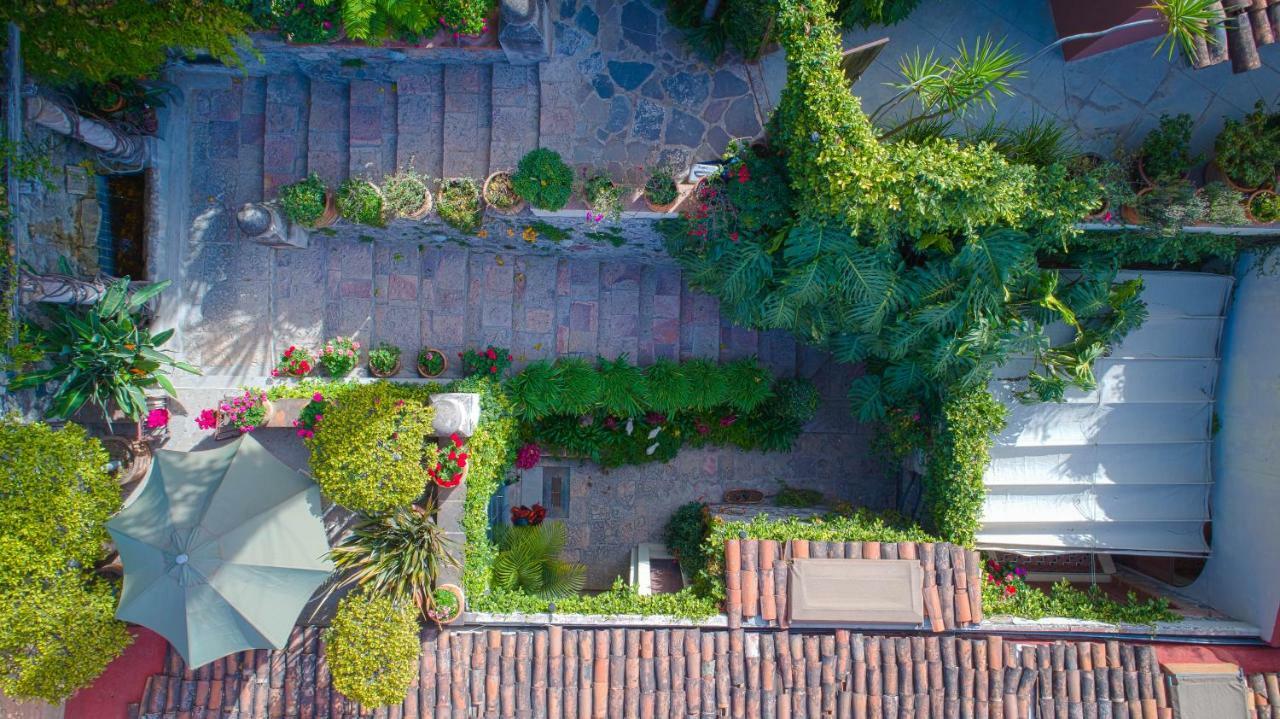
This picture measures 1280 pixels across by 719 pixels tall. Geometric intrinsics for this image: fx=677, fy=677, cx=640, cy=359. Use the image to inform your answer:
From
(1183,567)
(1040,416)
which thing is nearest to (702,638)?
(1040,416)

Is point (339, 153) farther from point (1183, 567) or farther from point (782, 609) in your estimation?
point (1183, 567)

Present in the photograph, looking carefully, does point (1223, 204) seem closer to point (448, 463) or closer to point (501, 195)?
point (501, 195)

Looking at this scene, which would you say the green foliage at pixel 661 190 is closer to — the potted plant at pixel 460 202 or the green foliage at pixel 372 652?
the potted plant at pixel 460 202

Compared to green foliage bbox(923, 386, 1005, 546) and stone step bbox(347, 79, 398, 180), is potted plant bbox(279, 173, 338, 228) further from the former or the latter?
green foliage bbox(923, 386, 1005, 546)

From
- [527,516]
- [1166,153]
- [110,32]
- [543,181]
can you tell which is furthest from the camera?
[527,516]

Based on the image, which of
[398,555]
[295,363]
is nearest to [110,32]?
[295,363]

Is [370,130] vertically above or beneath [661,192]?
above
